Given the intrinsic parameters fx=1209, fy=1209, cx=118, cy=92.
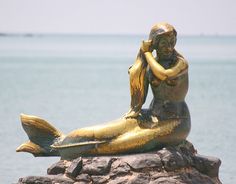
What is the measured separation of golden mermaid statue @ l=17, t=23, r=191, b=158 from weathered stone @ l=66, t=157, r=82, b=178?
0.59 ft

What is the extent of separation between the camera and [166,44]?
15.6 m

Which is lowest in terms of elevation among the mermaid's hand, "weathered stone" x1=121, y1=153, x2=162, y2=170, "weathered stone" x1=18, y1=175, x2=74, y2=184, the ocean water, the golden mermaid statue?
the ocean water

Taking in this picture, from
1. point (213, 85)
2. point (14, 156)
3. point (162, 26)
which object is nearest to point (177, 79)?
point (162, 26)

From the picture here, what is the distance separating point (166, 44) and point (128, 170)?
1.72 meters

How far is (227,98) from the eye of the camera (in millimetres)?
Answer: 36469

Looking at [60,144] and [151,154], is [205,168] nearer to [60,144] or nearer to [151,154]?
[151,154]

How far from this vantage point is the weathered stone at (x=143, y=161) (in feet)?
49.6

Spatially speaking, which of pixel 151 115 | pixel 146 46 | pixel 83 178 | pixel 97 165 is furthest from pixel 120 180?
pixel 146 46

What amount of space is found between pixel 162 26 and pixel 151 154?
5.45 ft

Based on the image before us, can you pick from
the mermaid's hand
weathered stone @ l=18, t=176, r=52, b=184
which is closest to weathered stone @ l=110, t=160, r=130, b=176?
weathered stone @ l=18, t=176, r=52, b=184

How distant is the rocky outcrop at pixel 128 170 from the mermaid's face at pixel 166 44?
123 cm

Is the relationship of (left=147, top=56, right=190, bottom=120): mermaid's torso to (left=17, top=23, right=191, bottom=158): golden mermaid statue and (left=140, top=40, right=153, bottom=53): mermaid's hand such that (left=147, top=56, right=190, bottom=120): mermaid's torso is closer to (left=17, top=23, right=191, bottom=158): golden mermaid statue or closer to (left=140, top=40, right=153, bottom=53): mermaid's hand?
(left=17, top=23, right=191, bottom=158): golden mermaid statue

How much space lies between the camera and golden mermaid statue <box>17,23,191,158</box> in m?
15.4

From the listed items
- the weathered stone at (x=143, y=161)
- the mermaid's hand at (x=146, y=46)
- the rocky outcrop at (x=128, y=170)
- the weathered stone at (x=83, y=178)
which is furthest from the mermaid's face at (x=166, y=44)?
the weathered stone at (x=83, y=178)
